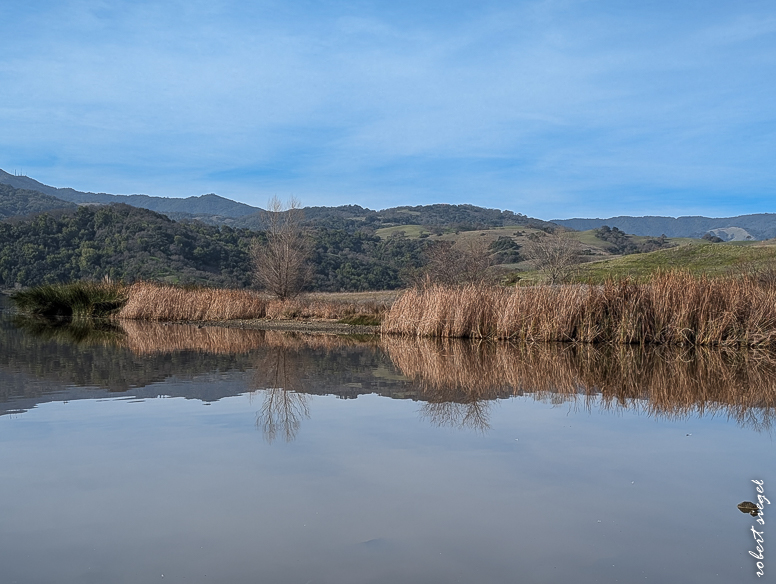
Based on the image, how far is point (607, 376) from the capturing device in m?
10.7

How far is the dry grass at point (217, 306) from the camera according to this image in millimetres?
24031

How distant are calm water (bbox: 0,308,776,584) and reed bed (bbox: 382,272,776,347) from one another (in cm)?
456

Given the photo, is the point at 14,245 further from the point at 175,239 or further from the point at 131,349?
the point at 131,349

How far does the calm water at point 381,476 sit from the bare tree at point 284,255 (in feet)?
63.4

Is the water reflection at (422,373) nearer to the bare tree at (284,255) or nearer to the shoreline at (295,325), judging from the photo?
the shoreline at (295,325)

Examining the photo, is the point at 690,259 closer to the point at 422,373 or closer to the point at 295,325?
the point at 295,325

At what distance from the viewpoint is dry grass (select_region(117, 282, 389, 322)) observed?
24031 mm

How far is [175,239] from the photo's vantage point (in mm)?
72375

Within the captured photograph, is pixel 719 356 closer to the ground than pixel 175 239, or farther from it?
closer to the ground

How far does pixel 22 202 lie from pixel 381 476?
138643 millimetres

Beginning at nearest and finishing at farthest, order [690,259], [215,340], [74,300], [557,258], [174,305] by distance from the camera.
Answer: [215,340] < [174,305] < [74,300] < [557,258] < [690,259]

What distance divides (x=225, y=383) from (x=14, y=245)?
2499 inches

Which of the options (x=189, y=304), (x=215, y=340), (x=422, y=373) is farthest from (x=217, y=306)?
(x=422, y=373)

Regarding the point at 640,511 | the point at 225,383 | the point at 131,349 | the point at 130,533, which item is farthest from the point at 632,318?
the point at 130,533
